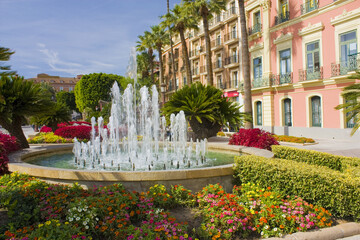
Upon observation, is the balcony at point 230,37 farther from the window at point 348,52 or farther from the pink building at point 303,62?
the window at point 348,52

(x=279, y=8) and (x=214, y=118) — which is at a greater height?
(x=279, y=8)


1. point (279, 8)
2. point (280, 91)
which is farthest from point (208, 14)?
point (280, 91)

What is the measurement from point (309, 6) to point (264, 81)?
6853mm

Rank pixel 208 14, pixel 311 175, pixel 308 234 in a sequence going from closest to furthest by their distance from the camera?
pixel 308 234, pixel 311 175, pixel 208 14

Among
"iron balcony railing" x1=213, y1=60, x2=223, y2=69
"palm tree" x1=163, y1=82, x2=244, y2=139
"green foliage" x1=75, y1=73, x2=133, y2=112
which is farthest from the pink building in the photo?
"green foliage" x1=75, y1=73, x2=133, y2=112

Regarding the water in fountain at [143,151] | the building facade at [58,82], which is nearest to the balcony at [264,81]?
the water in fountain at [143,151]

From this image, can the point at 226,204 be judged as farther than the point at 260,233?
Yes

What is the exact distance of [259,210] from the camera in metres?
4.78

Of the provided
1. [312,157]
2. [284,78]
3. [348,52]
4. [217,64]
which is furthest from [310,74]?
[217,64]

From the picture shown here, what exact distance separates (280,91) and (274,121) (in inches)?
108

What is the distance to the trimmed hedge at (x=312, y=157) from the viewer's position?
291 inches

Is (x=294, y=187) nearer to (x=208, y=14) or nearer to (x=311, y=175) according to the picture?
(x=311, y=175)

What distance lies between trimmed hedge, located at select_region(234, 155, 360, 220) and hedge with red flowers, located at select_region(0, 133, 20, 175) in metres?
5.72

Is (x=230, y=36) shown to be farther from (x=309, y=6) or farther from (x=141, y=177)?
(x=141, y=177)
